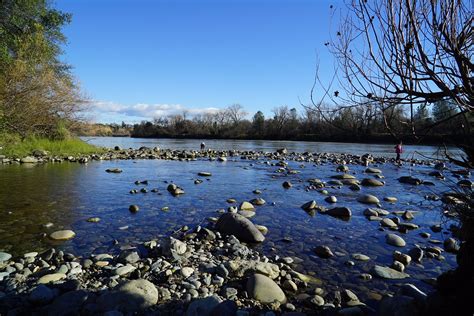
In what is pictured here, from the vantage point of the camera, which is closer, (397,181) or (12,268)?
(12,268)

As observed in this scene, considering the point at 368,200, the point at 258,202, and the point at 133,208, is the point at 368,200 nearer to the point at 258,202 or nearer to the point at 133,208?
the point at 258,202

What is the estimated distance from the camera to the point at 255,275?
5.10 metres

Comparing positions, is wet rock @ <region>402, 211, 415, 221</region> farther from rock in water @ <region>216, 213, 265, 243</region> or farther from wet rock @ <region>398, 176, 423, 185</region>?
wet rock @ <region>398, 176, 423, 185</region>

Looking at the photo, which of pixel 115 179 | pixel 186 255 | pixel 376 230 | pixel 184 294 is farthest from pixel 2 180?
pixel 376 230

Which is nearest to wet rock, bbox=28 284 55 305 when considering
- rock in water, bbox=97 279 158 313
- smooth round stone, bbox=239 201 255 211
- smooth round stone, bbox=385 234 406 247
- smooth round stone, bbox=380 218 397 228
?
rock in water, bbox=97 279 158 313

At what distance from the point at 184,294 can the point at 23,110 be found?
17583mm

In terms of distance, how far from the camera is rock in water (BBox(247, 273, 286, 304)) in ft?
15.6

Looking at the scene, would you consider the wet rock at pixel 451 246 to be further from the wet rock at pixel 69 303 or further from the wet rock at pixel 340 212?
the wet rock at pixel 69 303

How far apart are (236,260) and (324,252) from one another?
192 cm

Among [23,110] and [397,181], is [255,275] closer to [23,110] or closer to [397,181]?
[397,181]

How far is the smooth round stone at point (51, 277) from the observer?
16.3 feet

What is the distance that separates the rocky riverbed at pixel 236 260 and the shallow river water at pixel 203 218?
46mm

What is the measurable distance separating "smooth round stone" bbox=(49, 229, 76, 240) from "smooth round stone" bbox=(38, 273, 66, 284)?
2191 mm

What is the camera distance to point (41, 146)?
26.2m
